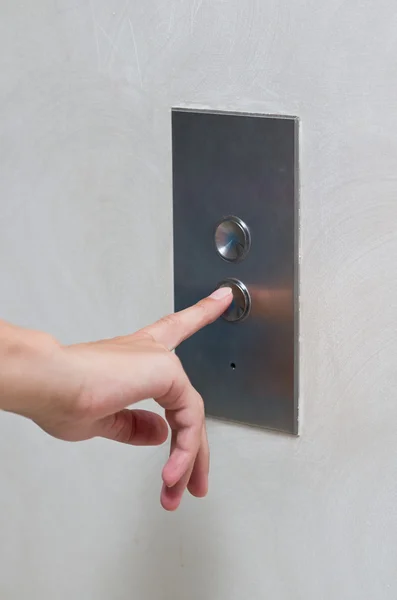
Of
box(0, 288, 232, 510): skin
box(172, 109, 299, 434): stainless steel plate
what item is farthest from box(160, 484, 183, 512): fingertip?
box(172, 109, 299, 434): stainless steel plate

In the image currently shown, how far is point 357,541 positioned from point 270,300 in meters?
0.17

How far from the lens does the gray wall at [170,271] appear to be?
55 centimetres

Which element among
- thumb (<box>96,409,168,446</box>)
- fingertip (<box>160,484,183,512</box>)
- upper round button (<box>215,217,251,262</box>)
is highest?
upper round button (<box>215,217,251,262</box>)

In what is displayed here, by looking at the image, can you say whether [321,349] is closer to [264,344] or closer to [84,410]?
[264,344]

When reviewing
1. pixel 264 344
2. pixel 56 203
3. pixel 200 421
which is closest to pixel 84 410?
pixel 200 421

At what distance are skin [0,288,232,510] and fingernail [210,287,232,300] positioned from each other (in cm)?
4

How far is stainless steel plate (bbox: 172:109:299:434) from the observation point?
0.58 metres

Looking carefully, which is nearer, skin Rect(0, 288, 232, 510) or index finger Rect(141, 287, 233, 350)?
skin Rect(0, 288, 232, 510)

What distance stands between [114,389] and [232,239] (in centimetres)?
19

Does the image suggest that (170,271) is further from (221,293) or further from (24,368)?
(24,368)

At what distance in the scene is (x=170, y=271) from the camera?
25.7 inches

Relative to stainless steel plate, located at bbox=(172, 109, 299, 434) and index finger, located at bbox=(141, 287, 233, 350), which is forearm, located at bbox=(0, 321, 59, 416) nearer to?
index finger, located at bbox=(141, 287, 233, 350)

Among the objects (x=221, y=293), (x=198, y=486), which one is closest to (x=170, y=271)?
(x=221, y=293)

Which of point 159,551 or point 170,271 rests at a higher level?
point 170,271
